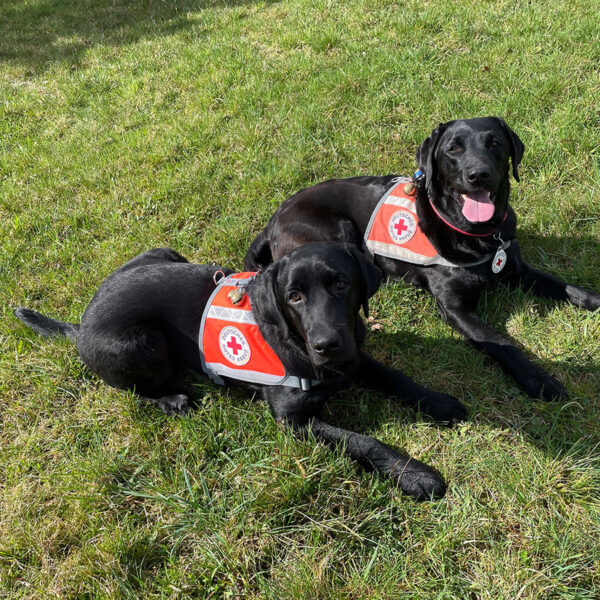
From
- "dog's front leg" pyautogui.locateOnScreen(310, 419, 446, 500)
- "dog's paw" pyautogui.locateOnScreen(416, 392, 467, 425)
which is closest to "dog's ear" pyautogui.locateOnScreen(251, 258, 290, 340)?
"dog's front leg" pyautogui.locateOnScreen(310, 419, 446, 500)

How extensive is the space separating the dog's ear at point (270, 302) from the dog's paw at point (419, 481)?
2.86 ft

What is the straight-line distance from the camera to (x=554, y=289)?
324cm

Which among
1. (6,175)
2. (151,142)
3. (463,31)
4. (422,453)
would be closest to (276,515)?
(422,453)

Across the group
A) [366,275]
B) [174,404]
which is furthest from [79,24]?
[366,275]

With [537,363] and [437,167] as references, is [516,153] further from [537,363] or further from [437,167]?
[537,363]

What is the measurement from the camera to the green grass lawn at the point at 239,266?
2205mm

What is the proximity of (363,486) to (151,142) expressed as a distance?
4.22m

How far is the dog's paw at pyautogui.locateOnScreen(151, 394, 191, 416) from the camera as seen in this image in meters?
2.93

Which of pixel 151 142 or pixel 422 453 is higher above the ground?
pixel 151 142

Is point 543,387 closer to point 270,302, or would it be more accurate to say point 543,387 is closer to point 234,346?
point 270,302

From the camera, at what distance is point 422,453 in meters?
2.59

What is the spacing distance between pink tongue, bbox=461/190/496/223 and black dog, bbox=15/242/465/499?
2.76ft

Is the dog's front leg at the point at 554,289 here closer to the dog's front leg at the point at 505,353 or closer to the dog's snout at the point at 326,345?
the dog's front leg at the point at 505,353

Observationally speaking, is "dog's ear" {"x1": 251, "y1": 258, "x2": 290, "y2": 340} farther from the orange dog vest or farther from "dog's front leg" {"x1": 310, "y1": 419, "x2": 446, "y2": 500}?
the orange dog vest
